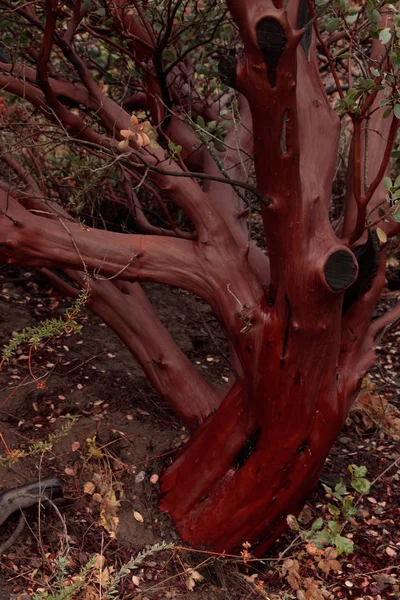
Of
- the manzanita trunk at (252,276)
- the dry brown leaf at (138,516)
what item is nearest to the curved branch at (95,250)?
the manzanita trunk at (252,276)

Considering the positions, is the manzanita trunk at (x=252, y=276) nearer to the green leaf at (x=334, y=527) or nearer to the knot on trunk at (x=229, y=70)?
the knot on trunk at (x=229, y=70)

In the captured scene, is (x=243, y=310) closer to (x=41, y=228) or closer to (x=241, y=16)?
(x=41, y=228)

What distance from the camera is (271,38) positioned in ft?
7.34

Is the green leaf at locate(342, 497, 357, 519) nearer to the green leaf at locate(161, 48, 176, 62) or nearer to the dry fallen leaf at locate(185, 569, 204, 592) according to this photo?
the dry fallen leaf at locate(185, 569, 204, 592)

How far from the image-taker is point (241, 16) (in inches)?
88.4

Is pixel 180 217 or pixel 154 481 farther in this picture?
pixel 180 217

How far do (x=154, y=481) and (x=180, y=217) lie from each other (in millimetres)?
3147

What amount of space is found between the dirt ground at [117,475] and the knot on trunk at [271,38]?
175 cm

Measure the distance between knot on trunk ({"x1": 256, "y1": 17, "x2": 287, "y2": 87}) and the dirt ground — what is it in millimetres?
1746

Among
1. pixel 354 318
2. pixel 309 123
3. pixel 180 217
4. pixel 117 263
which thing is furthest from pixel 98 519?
pixel 180 217

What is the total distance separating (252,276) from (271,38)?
49.7 inches

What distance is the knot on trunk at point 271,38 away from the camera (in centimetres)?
222

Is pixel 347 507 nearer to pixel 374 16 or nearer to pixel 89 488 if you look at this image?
pixel 89 488

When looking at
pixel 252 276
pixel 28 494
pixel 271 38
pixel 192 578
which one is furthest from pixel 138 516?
pixel 271 38
